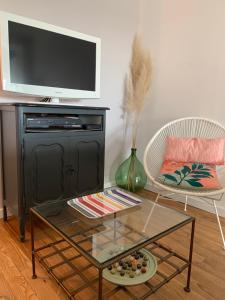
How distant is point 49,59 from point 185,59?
3.92 feet

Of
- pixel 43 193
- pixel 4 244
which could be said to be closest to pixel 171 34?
pixel 43 193

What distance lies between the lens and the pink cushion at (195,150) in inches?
65.1

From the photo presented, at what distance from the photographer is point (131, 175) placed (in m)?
2.26

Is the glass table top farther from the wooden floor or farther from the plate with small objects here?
the wooden floor

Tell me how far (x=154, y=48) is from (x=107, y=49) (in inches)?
19.2

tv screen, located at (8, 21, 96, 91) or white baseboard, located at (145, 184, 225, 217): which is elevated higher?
tv screen, located at (8, 21, 96, 91)

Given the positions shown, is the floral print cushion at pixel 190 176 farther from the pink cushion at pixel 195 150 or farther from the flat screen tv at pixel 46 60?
the flat screen tv at pixel 46 60

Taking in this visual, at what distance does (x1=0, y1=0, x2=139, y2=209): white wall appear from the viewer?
1.77m

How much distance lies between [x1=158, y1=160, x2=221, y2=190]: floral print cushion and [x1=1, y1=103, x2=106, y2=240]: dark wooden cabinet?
20.8 inches

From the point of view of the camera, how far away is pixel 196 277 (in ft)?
3.84

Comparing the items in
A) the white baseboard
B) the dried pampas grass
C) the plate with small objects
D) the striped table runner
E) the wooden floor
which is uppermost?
the dried pampas grass

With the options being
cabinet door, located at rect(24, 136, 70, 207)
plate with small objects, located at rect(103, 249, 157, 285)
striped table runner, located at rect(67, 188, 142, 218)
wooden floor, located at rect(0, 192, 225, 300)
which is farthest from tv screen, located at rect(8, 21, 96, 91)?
plate with small objects, located at rect(103, 249, 157, 285)

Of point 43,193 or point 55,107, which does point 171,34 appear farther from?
point 43,193

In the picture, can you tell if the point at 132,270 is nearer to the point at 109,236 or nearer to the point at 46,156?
the point at 109,236
